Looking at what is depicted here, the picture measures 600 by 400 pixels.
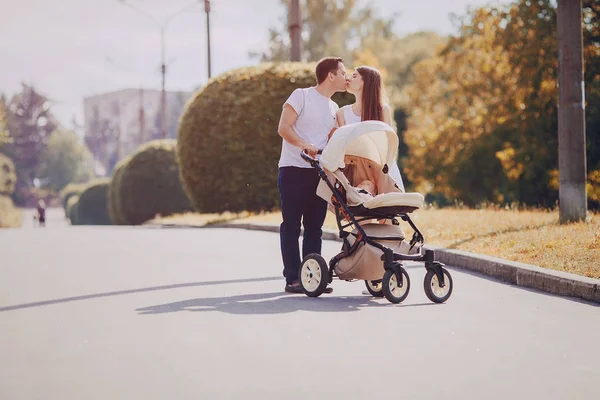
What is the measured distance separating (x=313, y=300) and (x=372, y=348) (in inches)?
86.9

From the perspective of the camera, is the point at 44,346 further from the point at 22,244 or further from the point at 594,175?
the point at 594,175

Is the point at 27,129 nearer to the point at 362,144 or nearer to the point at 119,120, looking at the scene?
the point at 119,120

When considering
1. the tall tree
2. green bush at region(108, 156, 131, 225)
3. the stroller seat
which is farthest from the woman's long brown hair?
green bush at region(108, 156, 131, 225)

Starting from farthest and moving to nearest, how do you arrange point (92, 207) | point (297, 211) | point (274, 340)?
point (92, 207) → point (297, 211) → point (274, 340)

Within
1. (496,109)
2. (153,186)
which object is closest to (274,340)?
(496,109)

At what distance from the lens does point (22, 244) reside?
15.1 m

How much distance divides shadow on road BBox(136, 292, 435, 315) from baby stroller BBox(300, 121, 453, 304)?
161mm

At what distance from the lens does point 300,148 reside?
850 cm

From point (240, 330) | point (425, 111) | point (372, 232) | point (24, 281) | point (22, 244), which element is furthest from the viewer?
point (425, 111)

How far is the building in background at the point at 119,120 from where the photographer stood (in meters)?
145

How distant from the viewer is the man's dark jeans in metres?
8.55

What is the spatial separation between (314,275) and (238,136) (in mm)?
15122

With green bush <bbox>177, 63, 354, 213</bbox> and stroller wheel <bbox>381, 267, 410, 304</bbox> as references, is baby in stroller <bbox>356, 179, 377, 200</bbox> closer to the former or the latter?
stroller wheel <bbox>381, 267, 410, 304</bbox>

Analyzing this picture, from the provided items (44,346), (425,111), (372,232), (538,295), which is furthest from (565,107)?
(425,111)
